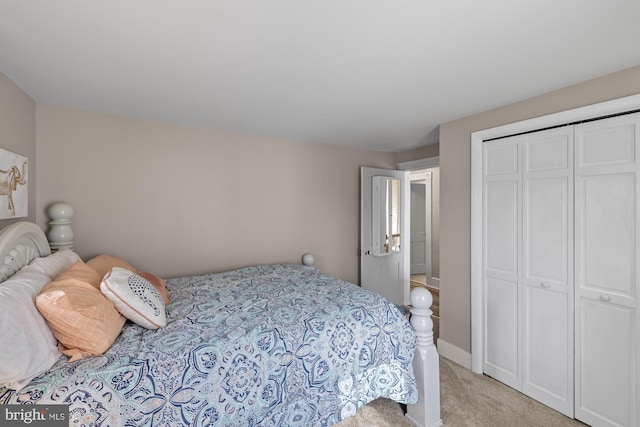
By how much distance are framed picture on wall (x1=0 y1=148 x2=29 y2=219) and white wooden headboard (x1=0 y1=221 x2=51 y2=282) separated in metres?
0.18

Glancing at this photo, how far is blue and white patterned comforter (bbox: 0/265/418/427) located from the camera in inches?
48.3

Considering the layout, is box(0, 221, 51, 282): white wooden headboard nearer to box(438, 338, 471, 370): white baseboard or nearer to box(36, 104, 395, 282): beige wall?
box(36, 104, 395, 282): beige wall

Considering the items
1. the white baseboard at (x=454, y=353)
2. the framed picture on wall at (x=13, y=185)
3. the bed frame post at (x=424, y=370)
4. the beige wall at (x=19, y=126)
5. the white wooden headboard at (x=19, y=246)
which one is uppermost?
the beige wall at (x=19, y=126)

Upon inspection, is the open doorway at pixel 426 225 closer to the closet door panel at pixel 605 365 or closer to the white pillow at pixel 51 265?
the closet door panel at pixel 605 365

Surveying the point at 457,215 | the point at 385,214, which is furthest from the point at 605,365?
the point at 385,214

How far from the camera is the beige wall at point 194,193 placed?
8.34 ft

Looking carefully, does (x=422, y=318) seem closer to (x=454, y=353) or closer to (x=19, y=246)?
(x=454, y=353)

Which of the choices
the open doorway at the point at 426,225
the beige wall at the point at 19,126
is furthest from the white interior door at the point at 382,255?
the beige wall at the point at 19,126

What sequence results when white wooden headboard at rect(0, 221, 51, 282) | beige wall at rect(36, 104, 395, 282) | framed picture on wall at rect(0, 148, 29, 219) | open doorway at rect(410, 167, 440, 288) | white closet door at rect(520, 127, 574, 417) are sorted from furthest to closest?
open doorway at rect(410, 167, 440, 288)
beige wall at rect(36, 104, 395, 282)
white closet door at rect(520, 127, 574, 417)
framed picture on wall at rect(0, 148, 29, 219)
white wooden headboard at rect(0, 221, 51, 282)

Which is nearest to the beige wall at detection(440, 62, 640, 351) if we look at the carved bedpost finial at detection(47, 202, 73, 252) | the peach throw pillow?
the peach throw pillow

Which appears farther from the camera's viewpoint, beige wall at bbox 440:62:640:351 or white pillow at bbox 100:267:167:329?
beige wall at bbox 440:62:640:351

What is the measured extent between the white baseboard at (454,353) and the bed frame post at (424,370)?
0.91m

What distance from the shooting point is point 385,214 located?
4090 mm

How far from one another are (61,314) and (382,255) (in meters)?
3.49
